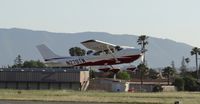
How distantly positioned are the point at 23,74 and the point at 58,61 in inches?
1672

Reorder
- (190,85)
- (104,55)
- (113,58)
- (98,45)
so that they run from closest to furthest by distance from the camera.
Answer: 1. (113,58)
2. (104,55)
3. (98,45)
4. (190,85)

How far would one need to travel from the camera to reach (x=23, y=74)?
113m

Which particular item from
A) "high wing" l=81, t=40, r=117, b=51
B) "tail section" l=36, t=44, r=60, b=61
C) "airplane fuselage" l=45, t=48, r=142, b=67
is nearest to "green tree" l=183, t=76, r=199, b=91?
"tail section" l=36, t=44, r=60, b=61

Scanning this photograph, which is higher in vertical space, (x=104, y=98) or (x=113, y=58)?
(x=113, y=58)

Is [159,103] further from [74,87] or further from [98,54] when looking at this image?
[74,87]

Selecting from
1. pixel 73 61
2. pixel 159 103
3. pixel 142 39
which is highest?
pixel 142 39

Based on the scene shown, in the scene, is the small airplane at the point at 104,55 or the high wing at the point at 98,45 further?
the high wing at the point at 98,45

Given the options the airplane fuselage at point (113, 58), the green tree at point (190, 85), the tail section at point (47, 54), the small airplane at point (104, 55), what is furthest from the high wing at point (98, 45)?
the green tree at point (190, 85)

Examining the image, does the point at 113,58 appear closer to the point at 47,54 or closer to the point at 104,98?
the point at 104,98

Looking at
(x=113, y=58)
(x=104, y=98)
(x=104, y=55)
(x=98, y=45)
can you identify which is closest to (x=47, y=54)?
(x=98, y=45)

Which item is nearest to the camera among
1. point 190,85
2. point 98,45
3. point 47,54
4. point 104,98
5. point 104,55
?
point 104,98

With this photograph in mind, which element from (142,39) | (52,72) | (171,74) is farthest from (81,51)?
(52,72)

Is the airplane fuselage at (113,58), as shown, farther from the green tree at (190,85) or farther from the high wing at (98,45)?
the green tree at (190,85)

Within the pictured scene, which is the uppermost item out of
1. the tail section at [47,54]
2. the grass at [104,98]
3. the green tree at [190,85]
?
the tail section at [47,54]
